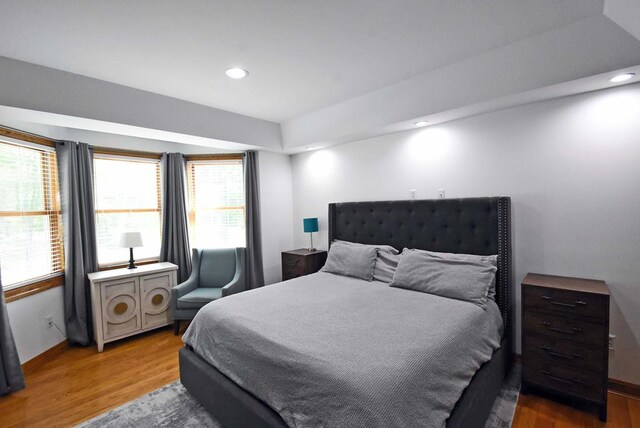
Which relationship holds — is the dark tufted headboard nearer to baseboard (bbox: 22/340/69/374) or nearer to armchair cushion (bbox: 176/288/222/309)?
armchair cushion (bbox: 176/288/222/309)

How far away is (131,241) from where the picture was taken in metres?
3.47

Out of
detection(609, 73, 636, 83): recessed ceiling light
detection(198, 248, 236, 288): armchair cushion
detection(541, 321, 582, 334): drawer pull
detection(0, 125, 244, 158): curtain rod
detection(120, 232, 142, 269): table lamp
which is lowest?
detection(541, 321, 582, 334): drawer pull

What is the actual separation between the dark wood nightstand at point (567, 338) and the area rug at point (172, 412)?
8.8 inches

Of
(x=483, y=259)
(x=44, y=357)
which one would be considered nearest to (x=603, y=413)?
(x=483, y=259)

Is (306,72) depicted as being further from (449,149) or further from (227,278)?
(227,278)

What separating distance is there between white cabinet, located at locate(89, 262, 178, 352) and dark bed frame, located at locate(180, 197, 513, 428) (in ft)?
4.80

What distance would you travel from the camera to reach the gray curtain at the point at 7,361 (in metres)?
2.32

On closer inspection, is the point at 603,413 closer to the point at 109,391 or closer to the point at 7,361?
the point at 109,391

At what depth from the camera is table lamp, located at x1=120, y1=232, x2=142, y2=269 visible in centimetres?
344

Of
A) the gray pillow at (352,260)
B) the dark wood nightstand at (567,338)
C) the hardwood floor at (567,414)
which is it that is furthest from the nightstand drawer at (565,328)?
the gray pillow at (352,260)

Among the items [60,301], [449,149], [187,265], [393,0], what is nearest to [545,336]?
[449,149]

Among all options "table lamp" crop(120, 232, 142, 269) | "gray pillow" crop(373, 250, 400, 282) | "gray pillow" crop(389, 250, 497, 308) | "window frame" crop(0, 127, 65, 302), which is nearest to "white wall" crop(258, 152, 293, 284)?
"table lamp" crop(120, 232, 142, 269)

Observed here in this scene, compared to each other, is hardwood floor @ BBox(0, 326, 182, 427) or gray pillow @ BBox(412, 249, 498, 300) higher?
gray pillow @ BBox(412, 249, 498, 300)

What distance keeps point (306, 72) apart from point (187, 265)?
2.93m
